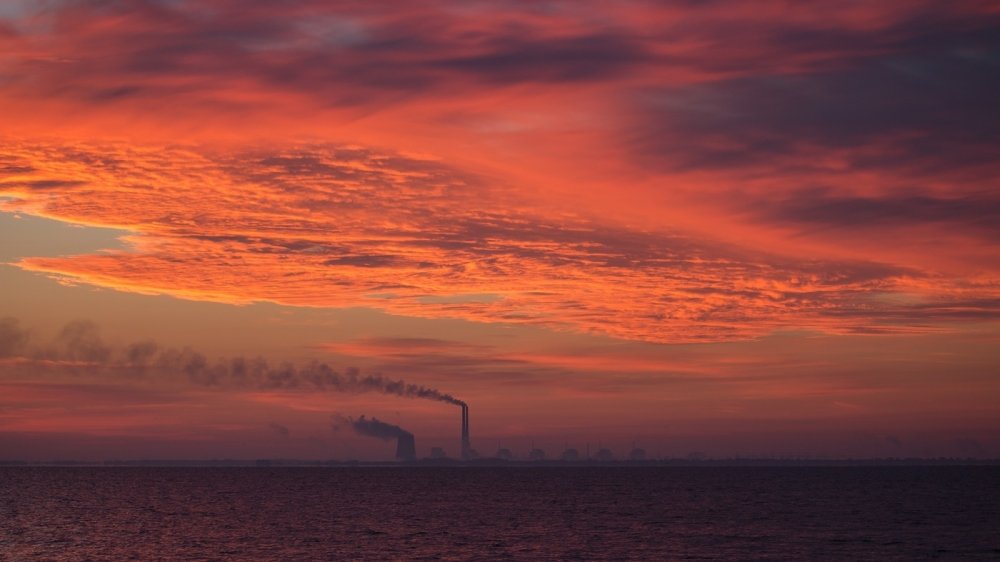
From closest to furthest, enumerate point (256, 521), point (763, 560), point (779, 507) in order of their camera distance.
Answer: point (763, 560), point (256, 521), point (779, 507)

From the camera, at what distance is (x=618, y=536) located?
12331 centimetres

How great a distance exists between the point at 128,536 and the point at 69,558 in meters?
25.7

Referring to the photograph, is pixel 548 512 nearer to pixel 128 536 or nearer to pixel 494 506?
pixel 494 506

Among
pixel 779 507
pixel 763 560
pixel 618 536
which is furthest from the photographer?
pixel 779 507

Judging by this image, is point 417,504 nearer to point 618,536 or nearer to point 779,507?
point 779,507

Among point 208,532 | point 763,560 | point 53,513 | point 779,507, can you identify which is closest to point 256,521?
point 208,532

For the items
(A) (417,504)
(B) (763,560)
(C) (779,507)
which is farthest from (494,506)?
(B) (763,560)

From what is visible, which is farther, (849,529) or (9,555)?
(849,529)

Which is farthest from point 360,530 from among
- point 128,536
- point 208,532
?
point 128,536

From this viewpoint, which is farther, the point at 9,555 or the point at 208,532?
the point at 208,532

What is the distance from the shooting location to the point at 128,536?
125625 mm

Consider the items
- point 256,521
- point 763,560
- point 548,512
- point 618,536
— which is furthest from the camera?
point 548,512

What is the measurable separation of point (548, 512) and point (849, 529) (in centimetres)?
5046

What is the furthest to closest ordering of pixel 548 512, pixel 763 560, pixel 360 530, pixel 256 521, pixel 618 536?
pixel 548 512
pixel 256 521
pixel 360 530
pixel 618 536
pixel 763 560
